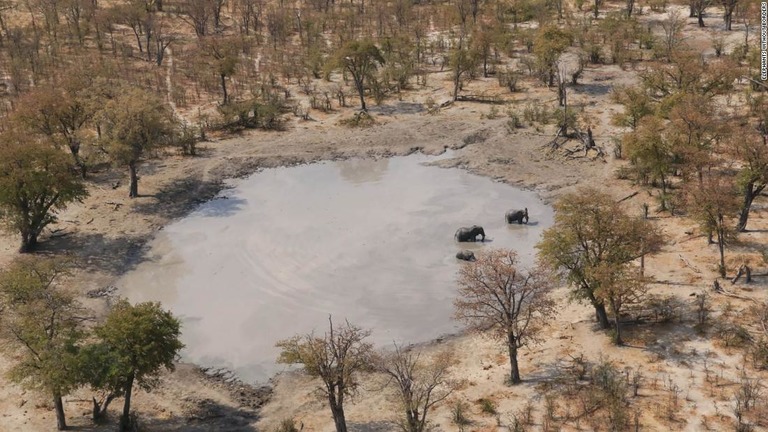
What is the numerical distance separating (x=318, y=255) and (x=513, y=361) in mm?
14517

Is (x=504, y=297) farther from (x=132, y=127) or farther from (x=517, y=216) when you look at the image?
(x=132, y=127)

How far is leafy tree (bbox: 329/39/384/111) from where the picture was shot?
5931 cm

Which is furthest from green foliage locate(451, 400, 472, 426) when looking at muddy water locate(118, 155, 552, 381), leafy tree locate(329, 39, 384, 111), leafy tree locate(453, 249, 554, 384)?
leafy tree locate(329, 39, 384, 111)

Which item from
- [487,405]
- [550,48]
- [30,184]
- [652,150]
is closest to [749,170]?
[652,150]

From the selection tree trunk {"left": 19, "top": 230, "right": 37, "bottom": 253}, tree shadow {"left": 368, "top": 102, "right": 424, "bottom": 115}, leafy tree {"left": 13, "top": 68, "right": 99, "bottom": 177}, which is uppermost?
leafy tree {"left": 13, "top": 68, "right": 99, "bottom": 177}

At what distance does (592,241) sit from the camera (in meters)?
29.4

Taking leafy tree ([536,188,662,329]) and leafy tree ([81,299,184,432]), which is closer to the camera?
leafy tree ([81,299,184,432])

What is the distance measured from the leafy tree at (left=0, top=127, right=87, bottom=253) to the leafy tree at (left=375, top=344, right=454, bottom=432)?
21718 millimetres

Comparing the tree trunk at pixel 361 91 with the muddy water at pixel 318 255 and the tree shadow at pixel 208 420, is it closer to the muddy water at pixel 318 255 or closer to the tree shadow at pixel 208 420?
the muddy water at pixel 318 255

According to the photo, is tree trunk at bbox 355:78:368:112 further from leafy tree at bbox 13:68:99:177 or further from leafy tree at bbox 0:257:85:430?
leafy tree at bbox 0:257:85:430

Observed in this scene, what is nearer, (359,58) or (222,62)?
(222,62)

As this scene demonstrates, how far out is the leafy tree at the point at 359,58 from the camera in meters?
59.3

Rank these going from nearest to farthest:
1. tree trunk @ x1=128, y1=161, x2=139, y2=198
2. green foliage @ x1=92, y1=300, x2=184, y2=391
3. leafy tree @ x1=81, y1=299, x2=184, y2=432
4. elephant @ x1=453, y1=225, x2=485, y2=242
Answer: leafy tree @ x1=81, y1=299, x2=184, y2=432 < green foliage @ x1=92, y1=300, x2=184, y2=391 < elephant @ x1=453, y1=225, x2=485, y2=242 < tree trunk @ x1=128, y1=161, x2=139, y2=198

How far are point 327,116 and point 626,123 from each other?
25.1m
